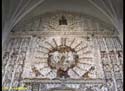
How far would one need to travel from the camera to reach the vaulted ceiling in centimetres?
1303

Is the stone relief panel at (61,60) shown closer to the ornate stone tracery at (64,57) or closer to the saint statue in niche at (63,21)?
the ornate stone tracery at (64,57)

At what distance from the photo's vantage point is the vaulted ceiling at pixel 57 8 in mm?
13031

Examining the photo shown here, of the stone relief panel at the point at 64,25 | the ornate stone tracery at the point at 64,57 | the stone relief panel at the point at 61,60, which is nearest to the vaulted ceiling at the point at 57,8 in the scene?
the stone relief panel at the point at 64,25

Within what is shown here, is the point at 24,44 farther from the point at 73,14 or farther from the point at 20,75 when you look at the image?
the point at 73,14

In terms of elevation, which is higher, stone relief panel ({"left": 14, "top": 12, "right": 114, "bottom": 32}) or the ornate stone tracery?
stone relief panel ({"left": 14, "top": 12, "right": 114, "bottom": 32})

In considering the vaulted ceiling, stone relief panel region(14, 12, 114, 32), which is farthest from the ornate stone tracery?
the vaulted ceiling

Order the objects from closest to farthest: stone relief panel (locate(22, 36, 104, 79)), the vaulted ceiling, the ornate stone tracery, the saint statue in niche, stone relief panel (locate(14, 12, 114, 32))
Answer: the ornate stone tracery
stone relief panel (locate(22, 36, 104, 79))
the vaulted ceiling
stone relief panel (locate(14, 12, 114, 32))
the saint statue in niche

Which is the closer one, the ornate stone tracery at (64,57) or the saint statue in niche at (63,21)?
the ornate stone tracery at (64,57)

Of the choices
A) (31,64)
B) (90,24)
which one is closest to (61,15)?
(90,24)

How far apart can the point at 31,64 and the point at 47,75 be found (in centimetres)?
98

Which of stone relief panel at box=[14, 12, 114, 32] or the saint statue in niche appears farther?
the saint statue in niche

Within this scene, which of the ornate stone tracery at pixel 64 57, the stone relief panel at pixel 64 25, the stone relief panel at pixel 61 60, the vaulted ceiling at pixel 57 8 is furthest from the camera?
the stone relief panel at pixel 64 25

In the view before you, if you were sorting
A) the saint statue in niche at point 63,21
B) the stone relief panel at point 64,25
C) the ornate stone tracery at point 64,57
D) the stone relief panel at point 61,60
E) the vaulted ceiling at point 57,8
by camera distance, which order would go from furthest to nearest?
the saint statue in niche at point 63,21 < the stone relief panel at point 64,25 < the vaulted ceiling at point 57,8 < the stone relief panel at point 61,60 < the ornate stone tracery at point 64,57

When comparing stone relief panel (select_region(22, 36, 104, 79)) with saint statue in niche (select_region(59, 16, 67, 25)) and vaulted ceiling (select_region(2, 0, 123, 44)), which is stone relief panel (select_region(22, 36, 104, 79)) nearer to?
saint statue in niche (select_region(59, 16, 67, 25))
